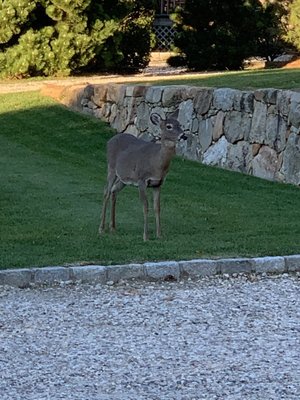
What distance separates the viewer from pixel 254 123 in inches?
587

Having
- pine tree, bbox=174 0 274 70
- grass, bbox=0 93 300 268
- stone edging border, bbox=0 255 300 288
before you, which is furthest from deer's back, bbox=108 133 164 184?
pine tree, bbox=174 0 274 70

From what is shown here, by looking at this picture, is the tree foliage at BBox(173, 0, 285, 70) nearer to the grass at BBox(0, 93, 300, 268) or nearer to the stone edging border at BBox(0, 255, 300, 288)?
the grass at BBox(0, 93, 300, 268)

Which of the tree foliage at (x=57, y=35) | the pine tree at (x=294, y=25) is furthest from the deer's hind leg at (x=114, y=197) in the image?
the pine tree at (x=294, y=25)

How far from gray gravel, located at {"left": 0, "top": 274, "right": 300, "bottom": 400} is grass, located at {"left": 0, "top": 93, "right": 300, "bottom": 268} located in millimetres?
815

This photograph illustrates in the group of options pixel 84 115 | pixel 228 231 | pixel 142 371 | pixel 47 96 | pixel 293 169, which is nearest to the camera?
pixel 142 371

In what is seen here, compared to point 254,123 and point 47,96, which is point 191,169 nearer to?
point 254,123

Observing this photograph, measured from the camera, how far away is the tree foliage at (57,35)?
24609mm

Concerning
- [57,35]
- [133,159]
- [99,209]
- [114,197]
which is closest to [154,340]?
[133,159]

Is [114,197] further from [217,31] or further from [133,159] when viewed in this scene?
[217,31]

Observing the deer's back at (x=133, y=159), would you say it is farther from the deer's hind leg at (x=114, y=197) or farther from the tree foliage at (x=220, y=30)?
the tree foliage at (x=220, y=30)

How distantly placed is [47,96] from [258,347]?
1537 centimetres

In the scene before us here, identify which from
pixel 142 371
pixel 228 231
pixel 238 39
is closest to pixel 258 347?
pixel 142 371

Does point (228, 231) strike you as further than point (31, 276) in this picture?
Yes

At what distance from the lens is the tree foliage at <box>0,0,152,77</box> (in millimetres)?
24609
